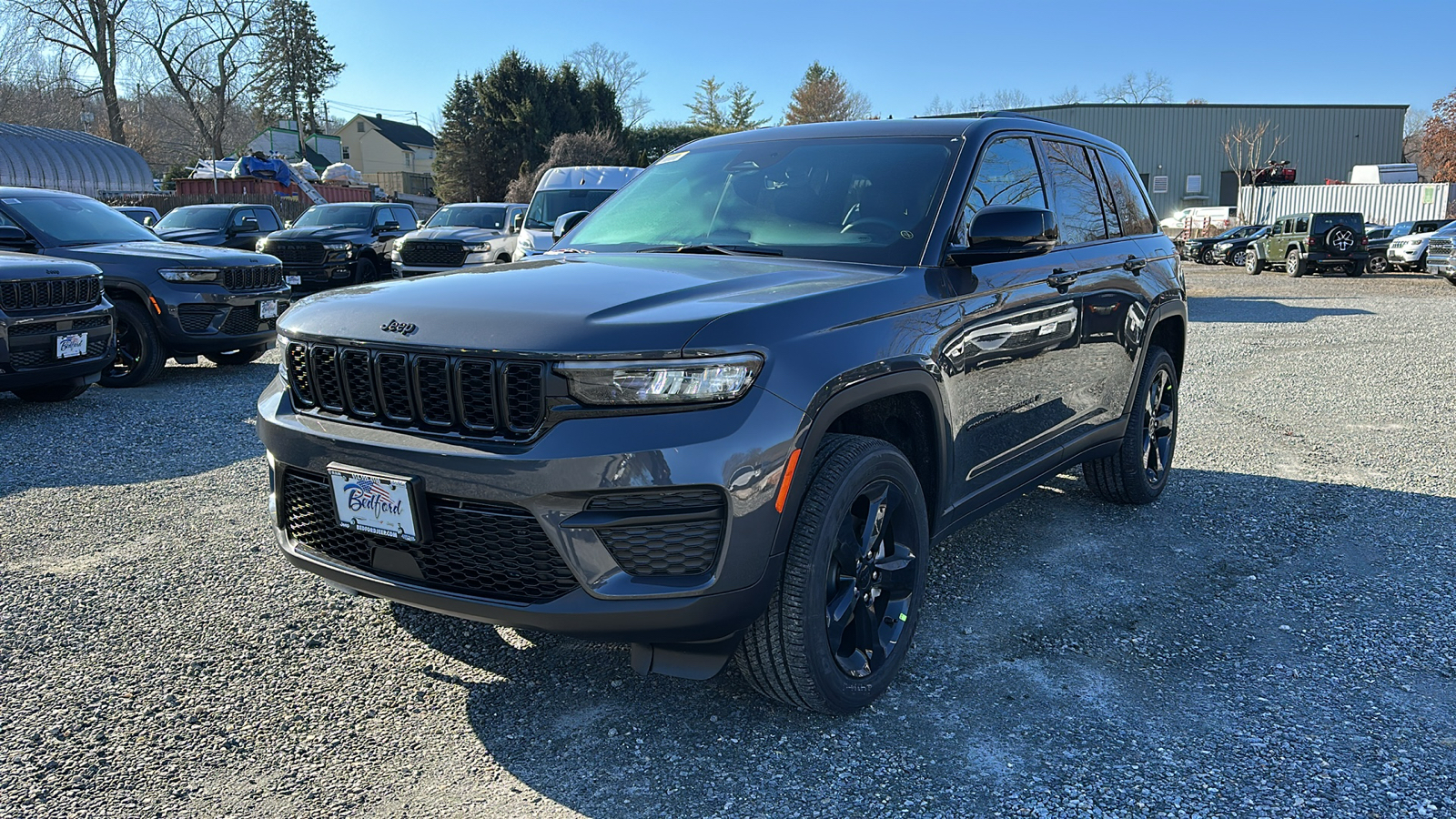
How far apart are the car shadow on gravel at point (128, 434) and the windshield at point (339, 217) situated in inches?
364

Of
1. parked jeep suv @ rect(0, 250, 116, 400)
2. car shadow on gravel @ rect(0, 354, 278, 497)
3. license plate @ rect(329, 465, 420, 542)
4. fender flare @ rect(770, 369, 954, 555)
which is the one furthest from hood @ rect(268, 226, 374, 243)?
fender flare @ rect(770, 369, 954, 555)

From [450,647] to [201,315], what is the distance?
23.6 ft

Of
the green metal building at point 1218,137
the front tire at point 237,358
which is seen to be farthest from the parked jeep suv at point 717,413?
the green metal building at point 1218,137

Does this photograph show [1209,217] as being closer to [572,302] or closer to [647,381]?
[572,302]

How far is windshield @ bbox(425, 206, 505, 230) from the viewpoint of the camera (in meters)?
18.2

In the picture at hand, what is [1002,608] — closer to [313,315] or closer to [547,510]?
[547,510]

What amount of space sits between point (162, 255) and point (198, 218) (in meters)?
8.16

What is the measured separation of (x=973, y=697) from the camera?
325 centimetres

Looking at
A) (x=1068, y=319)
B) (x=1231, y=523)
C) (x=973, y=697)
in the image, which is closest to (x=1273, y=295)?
(x=1231, y=523)

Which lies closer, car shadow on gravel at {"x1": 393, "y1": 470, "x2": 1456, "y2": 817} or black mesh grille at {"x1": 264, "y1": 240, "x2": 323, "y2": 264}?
car shadow on gravel at {"x1": 393, "y1": 470, "x2": 1456, "y2": 817}

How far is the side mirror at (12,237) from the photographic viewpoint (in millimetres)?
8656

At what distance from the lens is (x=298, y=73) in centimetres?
7338

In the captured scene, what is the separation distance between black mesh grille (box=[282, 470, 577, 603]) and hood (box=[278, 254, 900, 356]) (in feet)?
1.37

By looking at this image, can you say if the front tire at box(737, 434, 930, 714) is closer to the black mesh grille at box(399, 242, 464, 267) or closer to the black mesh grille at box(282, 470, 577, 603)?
the black mesh grille at box(282, 470, 577, 603)
